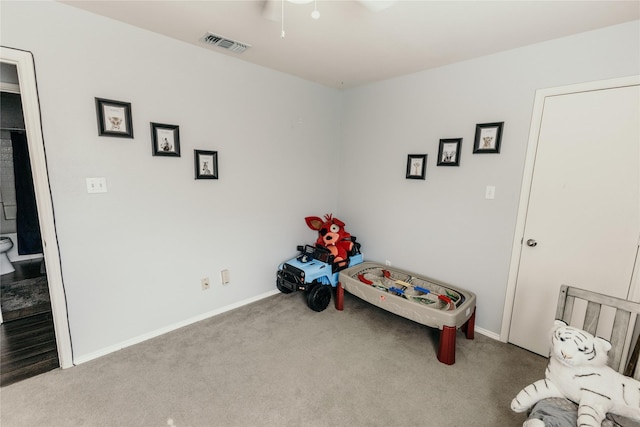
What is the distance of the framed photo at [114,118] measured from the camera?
1.96 meters

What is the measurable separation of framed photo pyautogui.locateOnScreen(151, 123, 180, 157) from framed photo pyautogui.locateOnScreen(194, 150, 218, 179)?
17 cm

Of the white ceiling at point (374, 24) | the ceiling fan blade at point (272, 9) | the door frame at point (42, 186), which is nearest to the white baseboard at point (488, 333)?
the white ceiling at point (374, 24)

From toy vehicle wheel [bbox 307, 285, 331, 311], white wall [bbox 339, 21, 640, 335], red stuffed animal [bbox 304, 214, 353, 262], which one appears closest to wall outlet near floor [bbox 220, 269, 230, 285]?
toy vehicle wheel [bbox 307, 285, 331, 311]

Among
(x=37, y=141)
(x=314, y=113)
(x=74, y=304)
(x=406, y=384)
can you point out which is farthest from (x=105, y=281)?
(x=314, y=113)

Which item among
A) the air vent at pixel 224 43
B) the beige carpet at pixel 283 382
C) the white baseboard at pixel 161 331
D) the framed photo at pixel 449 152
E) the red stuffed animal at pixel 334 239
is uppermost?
the air vent at pixel 224 43

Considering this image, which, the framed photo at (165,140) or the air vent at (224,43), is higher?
the air vent at (224,43)

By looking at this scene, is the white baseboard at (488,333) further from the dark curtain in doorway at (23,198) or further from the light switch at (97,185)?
the dark curtain in doorway at (23,198)

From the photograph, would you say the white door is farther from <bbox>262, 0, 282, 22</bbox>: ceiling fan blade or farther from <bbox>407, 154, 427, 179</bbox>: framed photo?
<bbox>262, 0, 282, 22</bbox>: ceiling fan blade

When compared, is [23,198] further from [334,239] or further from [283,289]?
[334,239]

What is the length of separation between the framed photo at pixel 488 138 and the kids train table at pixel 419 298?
4.06ft

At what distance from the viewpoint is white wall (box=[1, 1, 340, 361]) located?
6.07 feet

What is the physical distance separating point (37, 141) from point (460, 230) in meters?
3.20

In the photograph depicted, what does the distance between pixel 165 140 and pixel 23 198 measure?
134 inches

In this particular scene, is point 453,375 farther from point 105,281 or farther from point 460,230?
point 105,281
